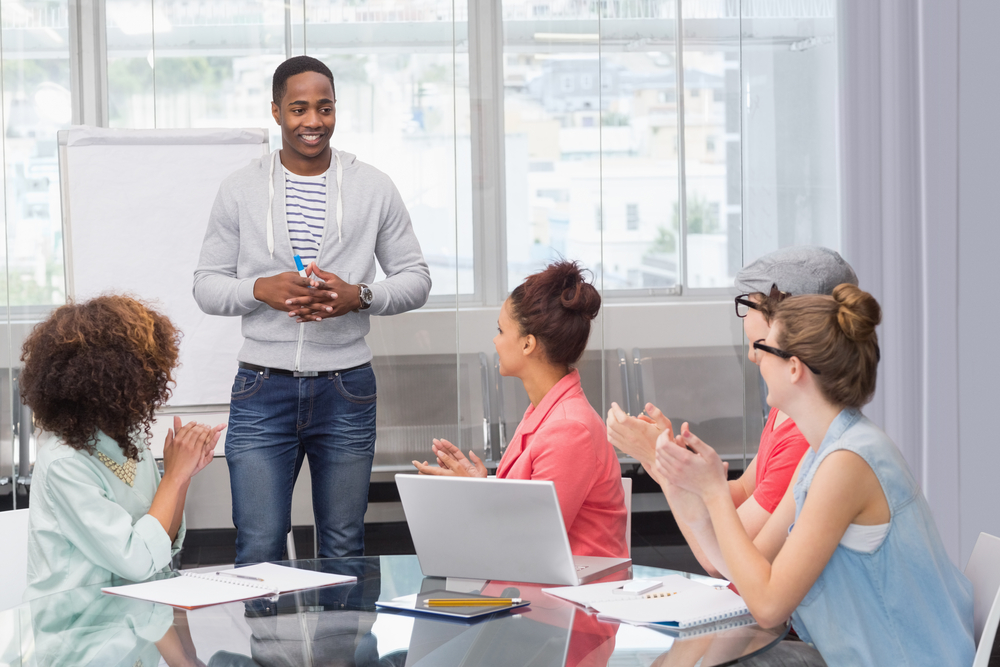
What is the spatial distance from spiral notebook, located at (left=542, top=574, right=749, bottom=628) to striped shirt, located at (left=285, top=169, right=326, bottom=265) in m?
1.36

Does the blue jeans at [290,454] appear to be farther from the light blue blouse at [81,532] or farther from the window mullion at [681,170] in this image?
the window mullion at [681,170]

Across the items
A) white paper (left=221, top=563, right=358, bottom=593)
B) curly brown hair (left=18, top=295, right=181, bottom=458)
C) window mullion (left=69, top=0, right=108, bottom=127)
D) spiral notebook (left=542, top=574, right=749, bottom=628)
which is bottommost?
white paper (left=221, top=563, right=358, bottom=593)

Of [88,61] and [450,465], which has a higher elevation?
[88,61]

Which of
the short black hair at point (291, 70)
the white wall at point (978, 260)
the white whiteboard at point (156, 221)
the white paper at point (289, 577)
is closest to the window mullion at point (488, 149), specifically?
the white whiteboard at point (156, 221)

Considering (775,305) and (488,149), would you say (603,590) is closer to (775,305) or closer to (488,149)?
(775,305)

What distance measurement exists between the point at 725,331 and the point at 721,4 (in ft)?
4.90

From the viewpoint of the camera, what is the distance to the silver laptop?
1.52 meters

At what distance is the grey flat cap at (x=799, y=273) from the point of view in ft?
6.16

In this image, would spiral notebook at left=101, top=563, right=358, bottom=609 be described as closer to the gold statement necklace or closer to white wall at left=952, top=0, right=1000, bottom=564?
the gold statement necklace

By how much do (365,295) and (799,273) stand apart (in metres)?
1.16

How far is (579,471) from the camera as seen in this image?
1869 millimetres

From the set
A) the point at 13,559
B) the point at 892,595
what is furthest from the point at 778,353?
the point at 13,559

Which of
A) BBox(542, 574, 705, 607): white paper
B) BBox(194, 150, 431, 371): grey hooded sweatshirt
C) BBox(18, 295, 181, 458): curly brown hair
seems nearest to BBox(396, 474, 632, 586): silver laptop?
BBox(542, 574, 705, 607): white paper

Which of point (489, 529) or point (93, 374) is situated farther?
point (93, 374)
